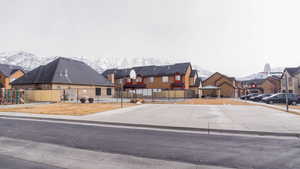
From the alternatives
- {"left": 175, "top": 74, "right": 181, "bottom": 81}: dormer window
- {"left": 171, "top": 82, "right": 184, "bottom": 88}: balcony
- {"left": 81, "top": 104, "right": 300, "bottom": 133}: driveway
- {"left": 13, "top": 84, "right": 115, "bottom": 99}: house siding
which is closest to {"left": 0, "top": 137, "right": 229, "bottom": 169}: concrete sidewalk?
{"left": 81, "top": 104, "right": 300, "bottom": 133}: driveway

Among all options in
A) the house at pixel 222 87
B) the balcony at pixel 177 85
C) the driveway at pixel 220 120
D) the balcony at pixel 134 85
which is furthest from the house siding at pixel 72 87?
the house at pixel 222 87

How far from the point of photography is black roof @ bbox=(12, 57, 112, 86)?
1229 inches

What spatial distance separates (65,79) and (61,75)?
1133 millimetres

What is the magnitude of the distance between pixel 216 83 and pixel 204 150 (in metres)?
50.2

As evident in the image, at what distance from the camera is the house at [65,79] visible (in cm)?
3061

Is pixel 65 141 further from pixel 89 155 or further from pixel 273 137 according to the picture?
pixel 273 137

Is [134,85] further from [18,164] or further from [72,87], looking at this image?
[18,164]

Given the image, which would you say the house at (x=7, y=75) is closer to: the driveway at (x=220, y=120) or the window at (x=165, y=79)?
the window at (x=165, y=79)

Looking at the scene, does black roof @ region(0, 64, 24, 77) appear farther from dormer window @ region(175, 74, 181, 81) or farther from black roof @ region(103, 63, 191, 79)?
dormer window @ region(175, 74, 181, 81)

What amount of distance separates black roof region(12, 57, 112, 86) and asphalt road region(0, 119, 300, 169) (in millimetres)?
26762

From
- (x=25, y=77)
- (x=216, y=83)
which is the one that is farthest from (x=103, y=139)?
(x=216, y=83)

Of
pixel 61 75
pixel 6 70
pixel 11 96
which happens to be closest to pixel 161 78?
pixel 61 75

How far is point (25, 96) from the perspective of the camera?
87.2 feet

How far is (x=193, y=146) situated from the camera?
214 inches
